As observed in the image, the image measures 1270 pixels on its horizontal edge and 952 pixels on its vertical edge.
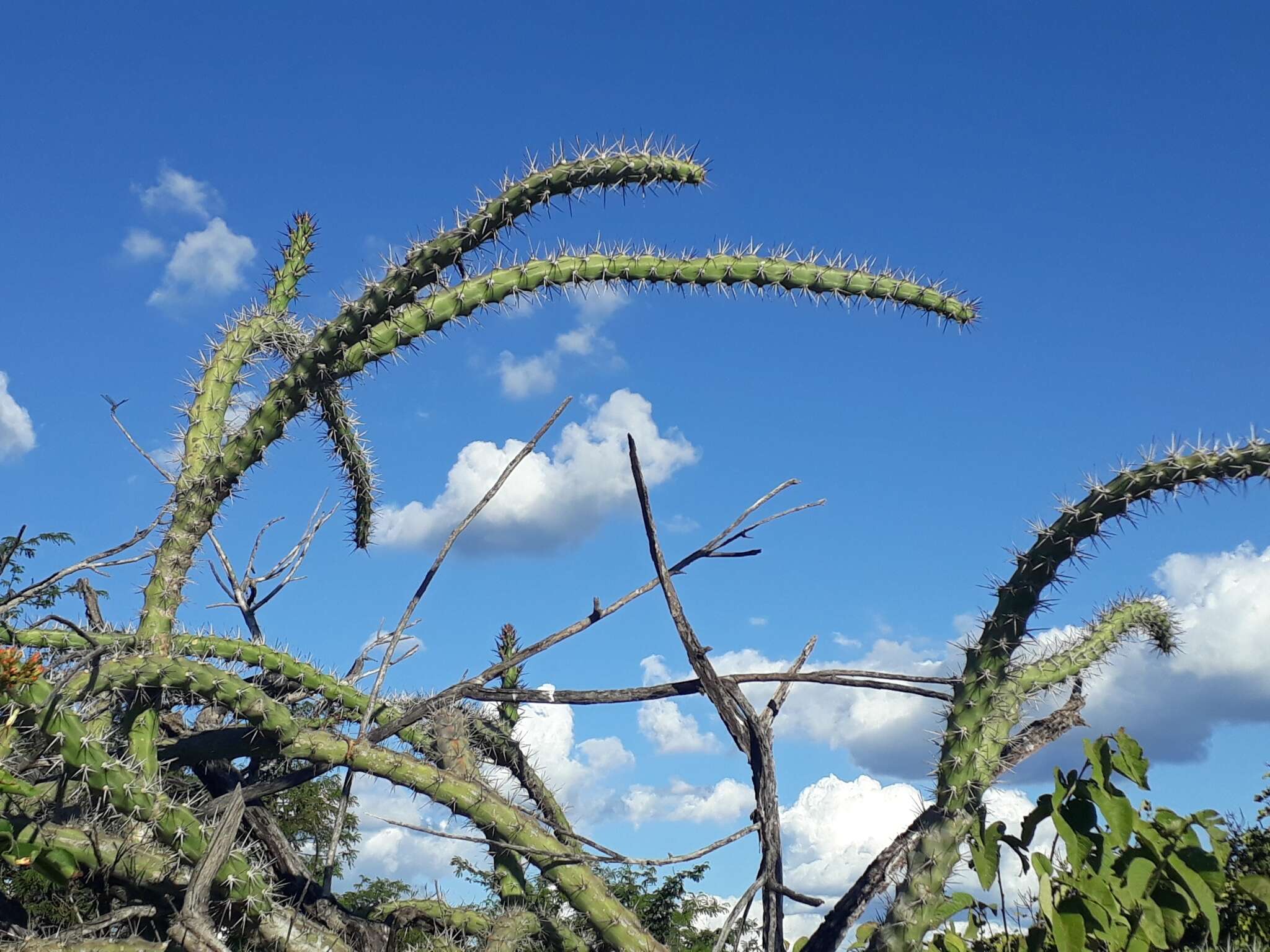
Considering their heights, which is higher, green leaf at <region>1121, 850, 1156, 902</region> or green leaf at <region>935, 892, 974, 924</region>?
green leaf at <region>1121, 850, 1156, 902</region>

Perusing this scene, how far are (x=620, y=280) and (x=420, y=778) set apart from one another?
2.02m

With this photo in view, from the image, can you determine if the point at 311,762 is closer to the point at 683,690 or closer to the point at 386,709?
the point at 386,709

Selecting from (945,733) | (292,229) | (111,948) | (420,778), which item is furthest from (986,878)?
(292,229)

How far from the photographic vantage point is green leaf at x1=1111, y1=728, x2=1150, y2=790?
330cm

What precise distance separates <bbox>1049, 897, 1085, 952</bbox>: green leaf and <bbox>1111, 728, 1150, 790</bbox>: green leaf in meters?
0.48

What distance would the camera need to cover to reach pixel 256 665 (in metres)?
4.77

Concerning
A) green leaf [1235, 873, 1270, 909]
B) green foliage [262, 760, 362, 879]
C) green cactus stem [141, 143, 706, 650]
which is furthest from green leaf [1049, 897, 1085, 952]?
green foliage [262, 760, 362, 879]

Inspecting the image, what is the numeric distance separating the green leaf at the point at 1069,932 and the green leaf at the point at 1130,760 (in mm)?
476

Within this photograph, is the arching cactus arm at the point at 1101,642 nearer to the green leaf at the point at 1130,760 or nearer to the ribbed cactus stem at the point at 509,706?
the green leaf at the point at 1130,760

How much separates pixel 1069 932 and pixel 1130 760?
0.59 m

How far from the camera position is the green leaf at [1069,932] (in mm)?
3002

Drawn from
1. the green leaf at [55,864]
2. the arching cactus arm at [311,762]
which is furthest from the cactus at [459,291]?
the green leaf at [55,864]

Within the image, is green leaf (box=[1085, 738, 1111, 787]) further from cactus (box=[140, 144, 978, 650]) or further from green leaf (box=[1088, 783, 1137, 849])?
cactus (box=[140, 144, 978, 650])

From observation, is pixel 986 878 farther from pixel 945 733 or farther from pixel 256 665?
pixel 256 665
